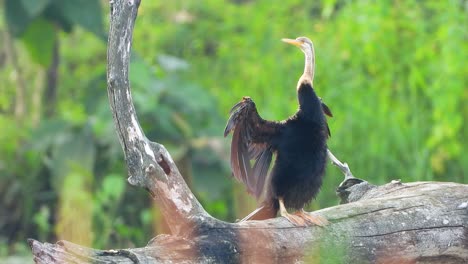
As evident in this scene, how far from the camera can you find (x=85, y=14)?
770cm

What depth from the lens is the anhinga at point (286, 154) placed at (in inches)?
143

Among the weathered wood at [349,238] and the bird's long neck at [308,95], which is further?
the bird's long neck at [308,95]

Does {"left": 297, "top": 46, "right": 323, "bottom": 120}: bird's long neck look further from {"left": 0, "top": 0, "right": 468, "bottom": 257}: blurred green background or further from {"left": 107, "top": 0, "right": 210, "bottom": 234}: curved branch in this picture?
{"left": 0, "top": 0, "right": 468, "bottom": 257}: blurred green background

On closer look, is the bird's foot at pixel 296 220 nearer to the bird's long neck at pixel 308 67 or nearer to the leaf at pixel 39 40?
the bird's long neck at pixel 308 67

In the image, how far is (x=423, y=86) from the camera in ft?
23.9

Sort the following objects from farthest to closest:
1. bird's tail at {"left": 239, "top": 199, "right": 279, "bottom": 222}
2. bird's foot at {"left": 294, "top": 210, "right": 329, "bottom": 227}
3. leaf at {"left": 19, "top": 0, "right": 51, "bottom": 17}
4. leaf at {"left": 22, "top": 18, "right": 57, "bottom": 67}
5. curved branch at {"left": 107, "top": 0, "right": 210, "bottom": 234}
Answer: leaf at {"left": 22, "top": 18, "right": 57, "bottom": 67}
leaf at {"left": 19, "top": 0, "right": 51, "bottom": 17}
bird's tail at {"left": 239, "top": 199, "right": 279, "bottom": 222}
bird's foot at {"left": 294, "top": 210, "right": 329, "bottom": 227}
curved branch at {"left": 107, "top": 0, "right": 210, "bottom": 234}

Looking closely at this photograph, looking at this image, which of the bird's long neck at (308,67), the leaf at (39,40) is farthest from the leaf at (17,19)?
the bird's long neck at (308,67)

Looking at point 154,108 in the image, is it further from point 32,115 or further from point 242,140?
point 242,140

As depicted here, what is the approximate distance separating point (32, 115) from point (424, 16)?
322 centimetres

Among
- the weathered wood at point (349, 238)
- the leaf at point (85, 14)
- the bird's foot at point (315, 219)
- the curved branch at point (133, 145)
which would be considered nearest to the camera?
the weathered wood at point (349, 238)

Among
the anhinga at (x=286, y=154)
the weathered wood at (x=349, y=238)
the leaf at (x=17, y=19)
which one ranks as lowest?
the weathered wood at (x=349, y=238)

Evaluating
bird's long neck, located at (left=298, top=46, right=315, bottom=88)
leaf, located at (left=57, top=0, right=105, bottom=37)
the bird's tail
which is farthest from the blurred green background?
the bird's tail

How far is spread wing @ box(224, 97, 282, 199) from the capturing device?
353 centimetres

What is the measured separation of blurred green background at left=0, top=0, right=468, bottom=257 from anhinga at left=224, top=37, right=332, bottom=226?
9.54 ft
